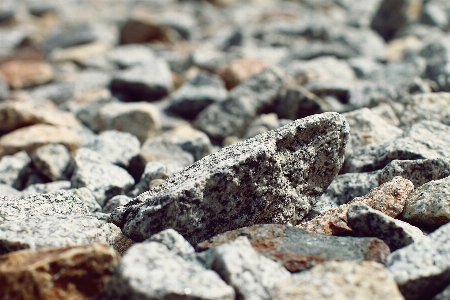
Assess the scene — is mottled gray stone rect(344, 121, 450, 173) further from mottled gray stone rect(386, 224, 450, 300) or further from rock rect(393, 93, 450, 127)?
mottled gray stone rect(386, 224, 450, 300)

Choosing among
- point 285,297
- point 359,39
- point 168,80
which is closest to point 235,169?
point 285,297

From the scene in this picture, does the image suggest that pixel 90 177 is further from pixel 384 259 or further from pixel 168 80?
pixel 168 80

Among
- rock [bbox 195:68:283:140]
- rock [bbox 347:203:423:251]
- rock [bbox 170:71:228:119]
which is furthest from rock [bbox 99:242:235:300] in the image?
rock [bbox 170:71:228:119]

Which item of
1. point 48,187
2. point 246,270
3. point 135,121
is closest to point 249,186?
point 246,270

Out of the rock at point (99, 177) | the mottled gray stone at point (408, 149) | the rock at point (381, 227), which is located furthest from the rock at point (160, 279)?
the mottled gray stone at point (408, 149)

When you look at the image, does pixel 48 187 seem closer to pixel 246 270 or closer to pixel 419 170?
pixel 246 270

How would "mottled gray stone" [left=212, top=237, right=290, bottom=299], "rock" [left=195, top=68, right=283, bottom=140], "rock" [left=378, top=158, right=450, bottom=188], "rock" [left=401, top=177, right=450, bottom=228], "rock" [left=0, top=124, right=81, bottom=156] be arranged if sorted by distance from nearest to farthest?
"mottled gray stone" [left=212, top=237, right=290, bottom=299], "rock" [left=401, top=177, right=450, bottom=228], "rock" [left=378, top=158, right=450, bottom=188], "rock" [left=0, top=124, right=81, bottom=156], "rock" [left=195, top=68, right=283, bottom=140]

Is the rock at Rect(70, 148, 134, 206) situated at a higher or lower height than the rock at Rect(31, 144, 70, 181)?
higher
